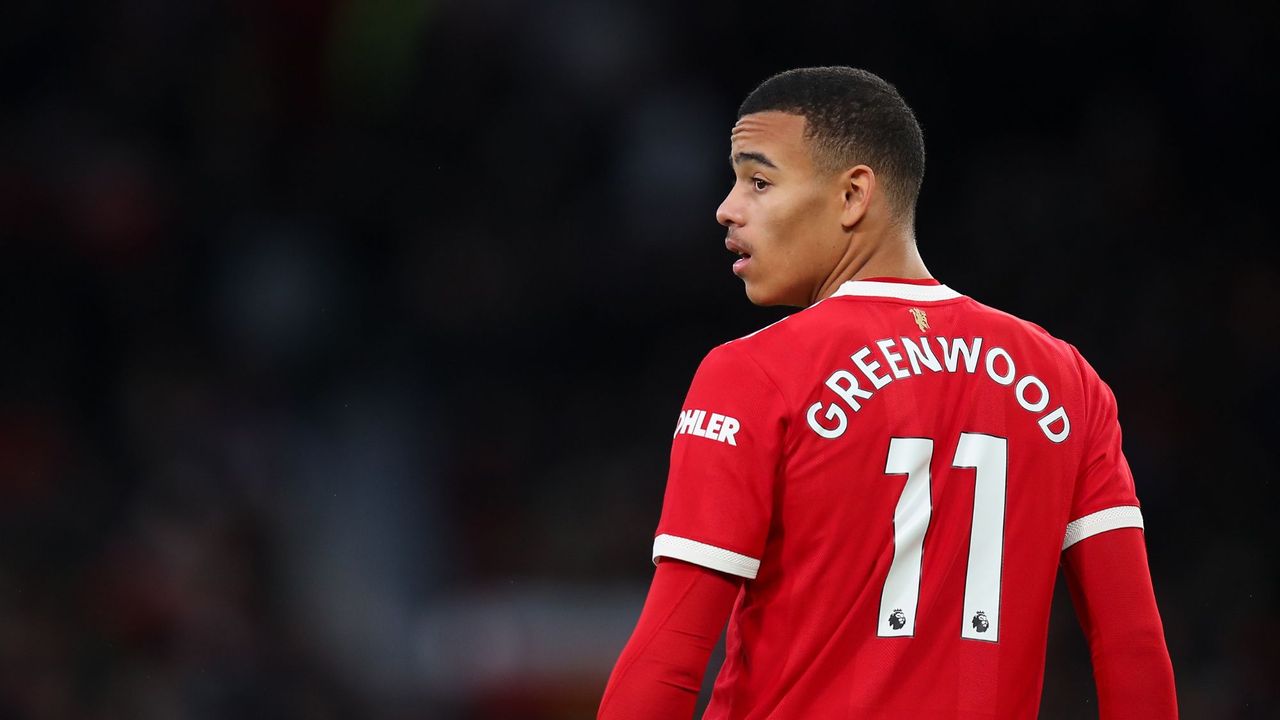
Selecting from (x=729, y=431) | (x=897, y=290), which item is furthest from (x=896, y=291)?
(x=729, y=431)

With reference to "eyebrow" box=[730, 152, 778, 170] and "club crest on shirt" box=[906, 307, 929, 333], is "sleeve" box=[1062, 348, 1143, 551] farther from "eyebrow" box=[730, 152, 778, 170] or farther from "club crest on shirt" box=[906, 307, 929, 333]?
"eyebrow" box=[730, 152, 778, 170]

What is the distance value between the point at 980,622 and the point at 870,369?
344mm

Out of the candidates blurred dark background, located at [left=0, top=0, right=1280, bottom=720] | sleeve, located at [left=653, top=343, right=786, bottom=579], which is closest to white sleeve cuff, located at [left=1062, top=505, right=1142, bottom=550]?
sleeve, located at [left=653, top=343, right=786, bottom=579]

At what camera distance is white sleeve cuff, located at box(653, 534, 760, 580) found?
1706 millimetres

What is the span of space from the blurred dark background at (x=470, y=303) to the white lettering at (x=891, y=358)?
4.37 metres

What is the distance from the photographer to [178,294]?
6648 millimetres

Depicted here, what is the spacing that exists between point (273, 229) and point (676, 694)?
18.2ft

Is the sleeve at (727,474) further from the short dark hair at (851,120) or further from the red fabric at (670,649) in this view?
the short dark hair at (851,120)

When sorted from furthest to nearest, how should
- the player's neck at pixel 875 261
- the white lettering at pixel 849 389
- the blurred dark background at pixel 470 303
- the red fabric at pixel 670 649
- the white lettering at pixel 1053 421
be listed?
the blurred dark background at pixel 470 303, the player's neck at pixel 875 261, the white lettering at pixel 1053 421, the white lettering at pixel 849 389, the red fabric at pixel 670 649

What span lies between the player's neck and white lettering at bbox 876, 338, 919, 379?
16 cm

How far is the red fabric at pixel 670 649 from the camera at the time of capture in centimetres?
166

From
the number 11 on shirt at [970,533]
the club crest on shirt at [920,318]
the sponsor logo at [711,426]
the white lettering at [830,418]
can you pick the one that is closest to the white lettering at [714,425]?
the sponsor logo at [711,426]

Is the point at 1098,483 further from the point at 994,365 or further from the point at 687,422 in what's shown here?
the point at 687,422

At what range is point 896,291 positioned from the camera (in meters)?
1.93
